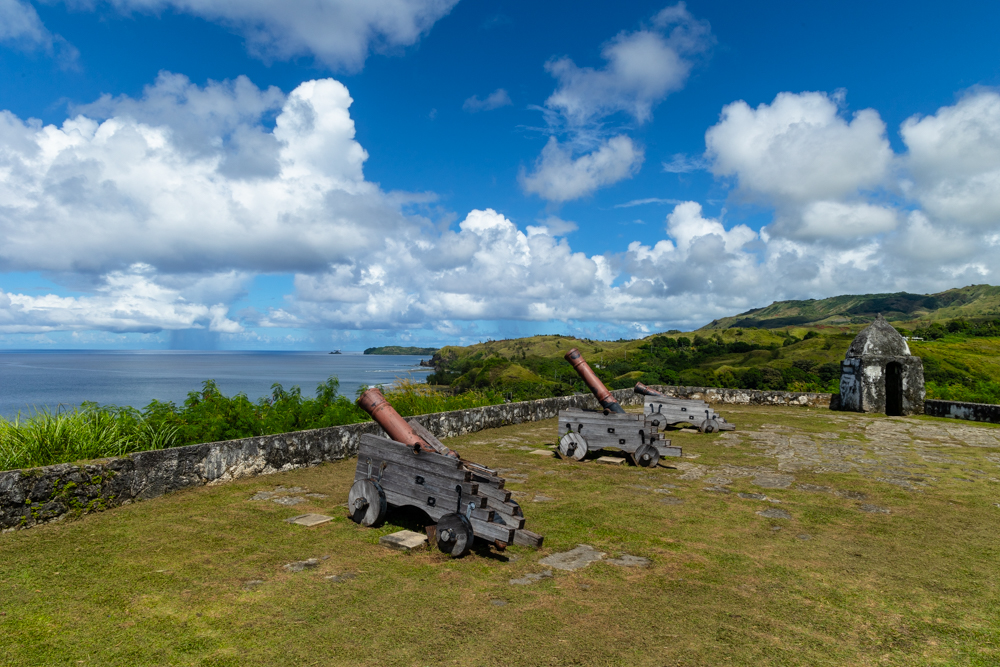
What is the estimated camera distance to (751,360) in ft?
180

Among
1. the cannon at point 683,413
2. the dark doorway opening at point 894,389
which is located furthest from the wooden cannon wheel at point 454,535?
the dark doorway opening at point 894,389

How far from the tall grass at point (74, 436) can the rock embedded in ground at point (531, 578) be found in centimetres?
506

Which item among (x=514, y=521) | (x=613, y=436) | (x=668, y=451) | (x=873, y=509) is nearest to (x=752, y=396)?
(x=668, y=451)

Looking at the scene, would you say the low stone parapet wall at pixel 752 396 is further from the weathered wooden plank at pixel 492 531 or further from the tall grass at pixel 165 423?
the weathered wooden plank at pixel 492 531

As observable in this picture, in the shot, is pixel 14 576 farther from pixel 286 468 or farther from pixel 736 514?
pixel 736 514

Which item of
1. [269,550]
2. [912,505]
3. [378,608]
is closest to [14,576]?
[269,550]

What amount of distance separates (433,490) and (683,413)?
9450mm

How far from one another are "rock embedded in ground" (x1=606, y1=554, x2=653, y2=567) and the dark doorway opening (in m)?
16.2

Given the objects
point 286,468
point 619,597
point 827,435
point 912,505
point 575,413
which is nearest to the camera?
point 619,597

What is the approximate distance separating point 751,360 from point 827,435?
4628cm

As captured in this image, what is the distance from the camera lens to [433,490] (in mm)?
5121

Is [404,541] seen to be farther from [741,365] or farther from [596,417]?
[741,365]

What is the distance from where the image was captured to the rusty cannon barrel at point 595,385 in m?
10.1

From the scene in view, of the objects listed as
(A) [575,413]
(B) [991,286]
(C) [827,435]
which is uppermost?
(B) [991,286]
